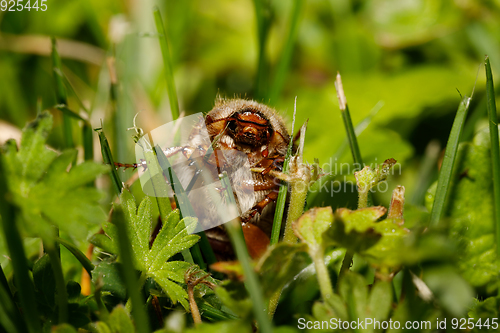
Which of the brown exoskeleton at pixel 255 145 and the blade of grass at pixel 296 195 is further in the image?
the brown exoskeleton at pixel 255 145

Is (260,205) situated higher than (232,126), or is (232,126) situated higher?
(232,126)

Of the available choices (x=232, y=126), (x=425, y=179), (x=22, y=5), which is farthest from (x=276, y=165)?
(x=22, y=5)

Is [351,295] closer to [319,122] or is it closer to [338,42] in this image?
[319,122]

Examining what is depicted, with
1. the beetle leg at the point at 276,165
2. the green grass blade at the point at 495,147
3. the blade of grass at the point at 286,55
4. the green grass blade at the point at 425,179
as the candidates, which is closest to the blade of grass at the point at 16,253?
the beetle leg at the point at 276,165

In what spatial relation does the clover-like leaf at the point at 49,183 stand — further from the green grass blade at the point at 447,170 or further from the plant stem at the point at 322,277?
the green grass blade at the point at 447,170

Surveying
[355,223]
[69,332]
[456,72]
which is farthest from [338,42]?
[69,332]

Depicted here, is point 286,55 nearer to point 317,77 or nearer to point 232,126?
point 232,126

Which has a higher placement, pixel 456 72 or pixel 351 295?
pixel 456 72
